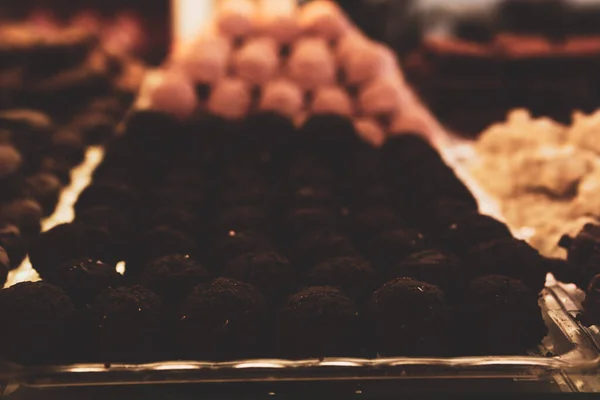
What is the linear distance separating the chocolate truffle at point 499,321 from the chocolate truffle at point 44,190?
3.30 feet

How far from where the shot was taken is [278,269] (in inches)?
47.8

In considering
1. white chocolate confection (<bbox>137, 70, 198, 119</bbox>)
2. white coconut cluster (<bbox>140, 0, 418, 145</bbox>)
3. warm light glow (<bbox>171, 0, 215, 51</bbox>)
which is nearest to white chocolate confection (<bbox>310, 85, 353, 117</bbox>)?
white coconut cluster (<bbox>140, 0, 418, 145</bbox>)

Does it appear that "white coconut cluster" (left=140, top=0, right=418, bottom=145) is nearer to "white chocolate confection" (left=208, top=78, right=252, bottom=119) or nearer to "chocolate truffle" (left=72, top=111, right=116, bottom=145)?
"white chocolate confection" (left=208, top=78, right=252, bottom=119)

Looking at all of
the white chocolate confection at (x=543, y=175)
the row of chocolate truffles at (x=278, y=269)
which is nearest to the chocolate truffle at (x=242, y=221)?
the row of chocolate truffles at (x=278, y=269)

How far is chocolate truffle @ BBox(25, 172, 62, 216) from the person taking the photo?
1.67 metres

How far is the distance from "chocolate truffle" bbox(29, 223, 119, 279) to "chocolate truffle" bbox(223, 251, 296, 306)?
252 mm

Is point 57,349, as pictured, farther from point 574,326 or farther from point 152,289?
point 574,326

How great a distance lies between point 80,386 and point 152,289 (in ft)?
0.72

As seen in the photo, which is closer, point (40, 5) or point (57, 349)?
point (57, 349)

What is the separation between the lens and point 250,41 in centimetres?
257

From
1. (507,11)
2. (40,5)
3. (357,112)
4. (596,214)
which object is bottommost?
(40,5)

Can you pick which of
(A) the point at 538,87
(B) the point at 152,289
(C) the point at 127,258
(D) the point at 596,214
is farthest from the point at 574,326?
(A) the point at 538,87

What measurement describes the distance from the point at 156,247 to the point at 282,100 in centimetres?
108

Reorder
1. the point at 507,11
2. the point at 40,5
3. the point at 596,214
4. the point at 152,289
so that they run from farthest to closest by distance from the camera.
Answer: the point at 40,5
the point at 507,11
the point at 596,214
the point at 152,289
